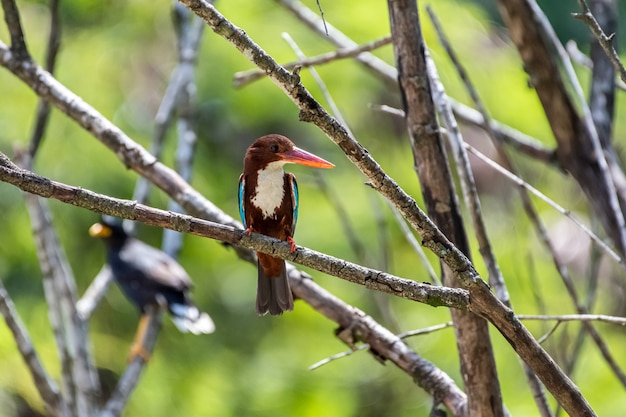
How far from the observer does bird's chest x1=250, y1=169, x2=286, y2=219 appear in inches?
123

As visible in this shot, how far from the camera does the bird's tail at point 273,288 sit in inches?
114

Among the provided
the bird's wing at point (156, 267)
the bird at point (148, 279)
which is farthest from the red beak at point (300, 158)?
the bird's wing at point (156, 267)

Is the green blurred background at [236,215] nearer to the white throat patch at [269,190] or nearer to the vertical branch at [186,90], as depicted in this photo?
the vertical branch at [186,90]

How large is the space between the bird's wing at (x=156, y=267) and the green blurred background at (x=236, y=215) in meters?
0.11

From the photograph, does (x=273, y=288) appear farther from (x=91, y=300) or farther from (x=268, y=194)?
(x=91, y=300)

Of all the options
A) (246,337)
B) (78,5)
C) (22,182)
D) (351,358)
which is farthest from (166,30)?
(22,182)

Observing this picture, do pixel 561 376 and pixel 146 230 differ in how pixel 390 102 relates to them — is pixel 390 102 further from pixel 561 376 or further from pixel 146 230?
pixel 561 376

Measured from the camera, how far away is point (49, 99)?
2949 mm

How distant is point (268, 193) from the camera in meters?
3.14

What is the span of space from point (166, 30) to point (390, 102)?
165 centimetres

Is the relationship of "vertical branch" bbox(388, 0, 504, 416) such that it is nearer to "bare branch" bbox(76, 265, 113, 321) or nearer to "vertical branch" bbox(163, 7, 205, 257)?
"vertical branch" bbox(163, 7, 205, 257)

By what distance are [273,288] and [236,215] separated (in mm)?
1695

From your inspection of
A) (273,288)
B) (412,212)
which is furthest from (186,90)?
(412,212)

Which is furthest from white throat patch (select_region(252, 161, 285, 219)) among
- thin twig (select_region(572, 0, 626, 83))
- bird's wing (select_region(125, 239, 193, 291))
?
bird's wing (select_region(125, 239, 193, 291))
